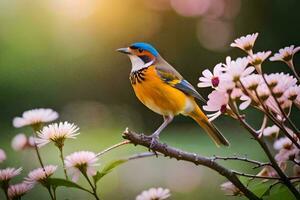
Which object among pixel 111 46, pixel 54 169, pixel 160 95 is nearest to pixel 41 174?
pixel 54 169

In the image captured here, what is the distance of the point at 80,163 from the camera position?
15.9 inches

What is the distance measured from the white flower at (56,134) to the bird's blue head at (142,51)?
0.90 feet

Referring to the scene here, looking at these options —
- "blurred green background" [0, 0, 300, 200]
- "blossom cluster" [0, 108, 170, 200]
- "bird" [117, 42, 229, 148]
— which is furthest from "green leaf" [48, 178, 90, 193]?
"blurred green background" [0, 0, 300, 200]

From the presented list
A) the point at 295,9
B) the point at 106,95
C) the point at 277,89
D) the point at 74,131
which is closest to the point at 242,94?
the point at 277,89

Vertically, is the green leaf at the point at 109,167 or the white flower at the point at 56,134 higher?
the white flower at the point at 56,134

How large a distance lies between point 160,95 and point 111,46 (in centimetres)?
210

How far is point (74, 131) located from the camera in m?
0.42

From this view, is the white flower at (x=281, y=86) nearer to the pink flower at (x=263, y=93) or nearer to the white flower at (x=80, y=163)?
A: the pink flower at (x=263, y=93)

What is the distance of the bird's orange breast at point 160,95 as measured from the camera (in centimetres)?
71

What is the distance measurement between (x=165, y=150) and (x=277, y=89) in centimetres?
9

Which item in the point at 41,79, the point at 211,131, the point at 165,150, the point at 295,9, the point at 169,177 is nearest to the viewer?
the point at 165,150

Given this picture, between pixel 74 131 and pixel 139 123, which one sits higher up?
pixel 139 123

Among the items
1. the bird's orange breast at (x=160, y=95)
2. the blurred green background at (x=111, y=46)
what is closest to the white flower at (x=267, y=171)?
the bird's orange breast at (x=160, y=95)

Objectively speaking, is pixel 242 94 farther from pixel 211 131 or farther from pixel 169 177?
pixel 169 177
